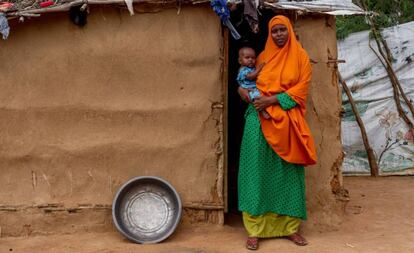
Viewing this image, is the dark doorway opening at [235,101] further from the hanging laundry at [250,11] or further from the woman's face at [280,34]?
the woman's face at [280,34]

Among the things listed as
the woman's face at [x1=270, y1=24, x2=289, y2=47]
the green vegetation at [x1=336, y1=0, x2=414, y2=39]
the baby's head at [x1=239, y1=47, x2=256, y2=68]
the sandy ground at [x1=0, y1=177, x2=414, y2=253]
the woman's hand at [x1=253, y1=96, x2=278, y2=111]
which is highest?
the green vegetation at [x1=336, y1=0, x2=414, y2=39]

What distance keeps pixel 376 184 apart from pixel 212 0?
12.5ft

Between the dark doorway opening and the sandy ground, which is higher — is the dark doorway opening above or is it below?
above

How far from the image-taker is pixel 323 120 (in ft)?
17.1

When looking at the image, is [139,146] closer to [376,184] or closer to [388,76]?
[376,184]

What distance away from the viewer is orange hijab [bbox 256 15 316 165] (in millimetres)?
4547

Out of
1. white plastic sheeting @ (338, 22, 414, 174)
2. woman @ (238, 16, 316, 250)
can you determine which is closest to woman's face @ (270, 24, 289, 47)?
woman @ (238, 16, 316, 250)

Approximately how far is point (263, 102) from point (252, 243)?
3.73 ft

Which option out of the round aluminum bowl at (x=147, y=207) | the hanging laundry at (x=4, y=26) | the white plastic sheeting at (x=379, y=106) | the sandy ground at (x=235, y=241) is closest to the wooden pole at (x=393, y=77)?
the white plastic sheeting at (x=379, y=106)

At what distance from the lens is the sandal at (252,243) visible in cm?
464

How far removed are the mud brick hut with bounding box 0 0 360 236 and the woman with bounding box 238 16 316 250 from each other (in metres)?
0.45

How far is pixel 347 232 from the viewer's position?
16.9 ft

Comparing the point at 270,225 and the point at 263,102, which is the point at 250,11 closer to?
the point at 263,102

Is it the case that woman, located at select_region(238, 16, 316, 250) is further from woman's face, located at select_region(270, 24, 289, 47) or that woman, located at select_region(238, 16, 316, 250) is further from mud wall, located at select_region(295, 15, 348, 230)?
mud wall, located at select_region(295, 15, 348, 230)
